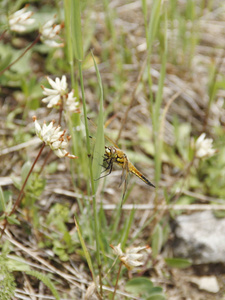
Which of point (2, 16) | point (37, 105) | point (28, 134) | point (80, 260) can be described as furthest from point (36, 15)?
point (80, 260)

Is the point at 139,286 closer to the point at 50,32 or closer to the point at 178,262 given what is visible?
the point at 178,262

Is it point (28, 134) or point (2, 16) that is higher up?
point (2, 16)

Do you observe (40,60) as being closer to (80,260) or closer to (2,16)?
(2,16)

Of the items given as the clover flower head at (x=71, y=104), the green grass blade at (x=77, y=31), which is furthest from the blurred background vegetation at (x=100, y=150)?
the clover flower head at (x=71, y=104)

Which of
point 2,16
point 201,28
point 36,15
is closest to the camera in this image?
point 2,16

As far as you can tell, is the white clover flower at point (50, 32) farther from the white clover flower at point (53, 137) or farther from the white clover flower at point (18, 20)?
the white clover flower at point (53, 137)

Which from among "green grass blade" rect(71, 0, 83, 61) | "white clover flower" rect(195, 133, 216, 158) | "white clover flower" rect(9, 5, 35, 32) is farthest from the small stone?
"white clover flower" rect(9, 5, 35, 32)

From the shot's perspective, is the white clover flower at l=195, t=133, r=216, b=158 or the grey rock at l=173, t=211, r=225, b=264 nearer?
the white clover flower at l=195, t=133, r=216, b=158

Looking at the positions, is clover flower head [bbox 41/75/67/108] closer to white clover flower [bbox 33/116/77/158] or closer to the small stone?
white clover flower [bbox 33/116/77/158]
